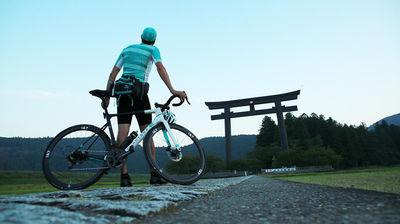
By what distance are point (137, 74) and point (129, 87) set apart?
305mm

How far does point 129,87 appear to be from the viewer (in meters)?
2.74

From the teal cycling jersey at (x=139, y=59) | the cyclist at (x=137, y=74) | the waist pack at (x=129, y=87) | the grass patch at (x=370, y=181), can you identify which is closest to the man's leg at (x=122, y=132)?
the cyclist at (x=137, y=74)

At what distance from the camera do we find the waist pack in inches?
108

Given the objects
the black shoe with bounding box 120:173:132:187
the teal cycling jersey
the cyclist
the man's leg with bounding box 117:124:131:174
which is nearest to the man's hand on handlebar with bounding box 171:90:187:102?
the cyclist

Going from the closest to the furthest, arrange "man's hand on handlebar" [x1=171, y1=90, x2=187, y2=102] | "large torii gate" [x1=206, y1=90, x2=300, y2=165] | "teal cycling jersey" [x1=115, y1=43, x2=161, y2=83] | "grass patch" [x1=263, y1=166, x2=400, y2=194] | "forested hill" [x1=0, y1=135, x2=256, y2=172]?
"grass patch" [x1=263, y1=166, x2=400, y2=194]
"forested hill" [x1=0, y1=135, x2=256, y2=172]
"man's hand on handlebar" [x1=171, y1=90, x2=187, y2=102]
"teal cycling jersey" [x1=115, y1=43, x2=161, y2=83]
"large torii gate" [x1=206, y1=90, x2=300, y2=165]

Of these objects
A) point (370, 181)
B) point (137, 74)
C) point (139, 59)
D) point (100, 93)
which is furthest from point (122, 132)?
point (370, 181)

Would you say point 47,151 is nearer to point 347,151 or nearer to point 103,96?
point 103,96

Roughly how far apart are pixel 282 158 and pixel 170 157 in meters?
31.2

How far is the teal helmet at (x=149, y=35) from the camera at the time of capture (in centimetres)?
316

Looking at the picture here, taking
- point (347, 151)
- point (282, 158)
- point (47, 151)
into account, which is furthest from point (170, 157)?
point (347, 151)

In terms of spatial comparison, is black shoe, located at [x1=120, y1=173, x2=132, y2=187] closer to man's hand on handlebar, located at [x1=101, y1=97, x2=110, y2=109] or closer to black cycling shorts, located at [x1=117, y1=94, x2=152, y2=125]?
black cycling shorts, located at [x1=117, y1=94, x2=152, y2=125]

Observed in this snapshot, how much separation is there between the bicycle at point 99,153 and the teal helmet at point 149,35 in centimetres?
88

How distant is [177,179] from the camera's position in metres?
2.59

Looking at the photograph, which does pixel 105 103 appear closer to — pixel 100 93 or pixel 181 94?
pixel 100 93
